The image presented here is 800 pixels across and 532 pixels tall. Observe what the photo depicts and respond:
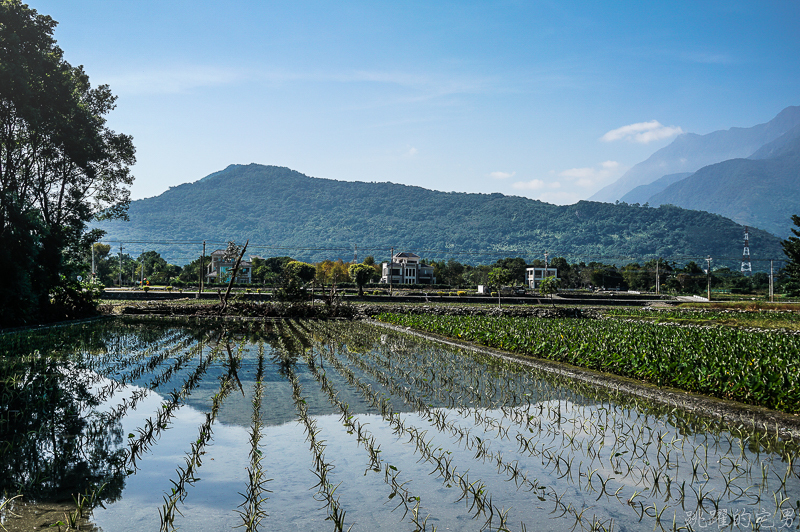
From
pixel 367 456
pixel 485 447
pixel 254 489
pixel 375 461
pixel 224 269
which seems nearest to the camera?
pixel 254 489

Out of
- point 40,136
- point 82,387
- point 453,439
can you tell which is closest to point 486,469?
point 453,439

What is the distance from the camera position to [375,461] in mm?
6688

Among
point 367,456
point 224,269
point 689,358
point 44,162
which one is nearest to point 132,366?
point 367,456

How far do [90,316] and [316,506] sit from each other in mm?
29208

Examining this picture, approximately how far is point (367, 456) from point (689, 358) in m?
8.49

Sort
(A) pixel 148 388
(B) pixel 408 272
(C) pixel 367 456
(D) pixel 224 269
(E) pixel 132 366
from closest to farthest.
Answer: (C) pixel 367 456, (A) pixel 148 388, (E) pixel 132 366, (B) pixel 408 272, (D) pixel 224 269

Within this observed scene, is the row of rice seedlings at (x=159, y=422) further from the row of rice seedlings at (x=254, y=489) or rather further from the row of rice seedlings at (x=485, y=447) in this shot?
the row of rice seedlings at (x=485, y=447)

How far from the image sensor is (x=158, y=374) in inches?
510

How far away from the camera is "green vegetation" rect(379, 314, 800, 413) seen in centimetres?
952

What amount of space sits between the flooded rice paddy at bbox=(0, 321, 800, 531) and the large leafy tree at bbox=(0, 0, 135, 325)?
448 inches

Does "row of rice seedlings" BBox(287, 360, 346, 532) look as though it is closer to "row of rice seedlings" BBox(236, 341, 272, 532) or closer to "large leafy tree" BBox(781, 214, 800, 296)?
"row of rice seedlings" BBox(236, 341, 272, 532)

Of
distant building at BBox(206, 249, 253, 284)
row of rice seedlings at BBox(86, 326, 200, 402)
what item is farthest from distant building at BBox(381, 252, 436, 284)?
row of rice seedlings at BBox(86, 326, 200, 402)

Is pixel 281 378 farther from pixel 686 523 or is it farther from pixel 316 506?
pixel 686 523

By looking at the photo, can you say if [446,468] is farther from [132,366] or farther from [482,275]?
[482,275]
